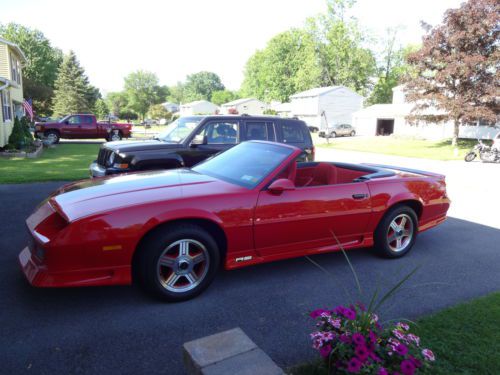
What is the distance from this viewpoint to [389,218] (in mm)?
4695

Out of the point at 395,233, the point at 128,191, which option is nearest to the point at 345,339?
the point at 128,191

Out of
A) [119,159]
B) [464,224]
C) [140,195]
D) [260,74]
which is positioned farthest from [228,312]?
[260,74]

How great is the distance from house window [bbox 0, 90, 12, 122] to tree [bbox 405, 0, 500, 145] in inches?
1004

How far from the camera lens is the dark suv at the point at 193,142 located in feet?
22.0

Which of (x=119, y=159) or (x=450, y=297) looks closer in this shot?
(x=450, y=297)

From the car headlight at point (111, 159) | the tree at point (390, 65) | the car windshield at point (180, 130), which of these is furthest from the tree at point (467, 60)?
the tree at point (390, 65)

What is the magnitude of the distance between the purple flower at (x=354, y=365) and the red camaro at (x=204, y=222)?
6.17ft

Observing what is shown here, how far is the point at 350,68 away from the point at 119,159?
59.3 m

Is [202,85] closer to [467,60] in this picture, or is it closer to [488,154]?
[467,60]

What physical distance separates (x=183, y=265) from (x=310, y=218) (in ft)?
4.70

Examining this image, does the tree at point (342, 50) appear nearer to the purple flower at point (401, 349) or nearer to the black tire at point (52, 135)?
the black tire at point (52, 135)

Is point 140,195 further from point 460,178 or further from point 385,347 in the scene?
point 460,178

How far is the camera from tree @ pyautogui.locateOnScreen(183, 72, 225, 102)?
144 m

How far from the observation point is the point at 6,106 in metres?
18.2
